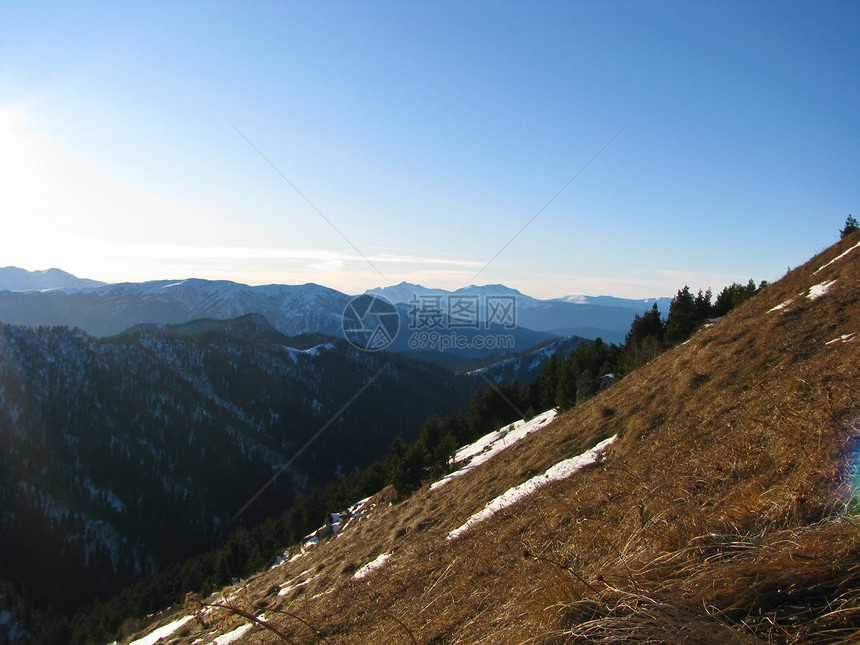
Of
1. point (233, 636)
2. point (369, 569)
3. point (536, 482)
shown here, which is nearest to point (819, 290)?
point (536, 482)

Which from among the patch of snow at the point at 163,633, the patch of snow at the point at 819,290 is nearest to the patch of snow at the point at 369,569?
the patch of snow at the point at 163,633

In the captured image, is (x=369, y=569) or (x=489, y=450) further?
(x=489, y=450)

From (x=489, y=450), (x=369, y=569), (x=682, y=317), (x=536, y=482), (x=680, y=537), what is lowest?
(x=489, y=450)

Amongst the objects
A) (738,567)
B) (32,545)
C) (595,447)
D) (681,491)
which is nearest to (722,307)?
(595,447)

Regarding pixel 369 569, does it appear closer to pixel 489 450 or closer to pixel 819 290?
pixel 489 450

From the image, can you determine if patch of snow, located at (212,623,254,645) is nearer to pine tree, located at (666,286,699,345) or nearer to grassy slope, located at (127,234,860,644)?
grassy slope, located at (127,234,860,644)

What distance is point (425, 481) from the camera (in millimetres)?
30547

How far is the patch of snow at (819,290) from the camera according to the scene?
59.3 ft

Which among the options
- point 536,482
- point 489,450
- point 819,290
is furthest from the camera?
point 489,450

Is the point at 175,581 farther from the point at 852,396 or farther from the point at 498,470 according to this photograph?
the point at 852,396

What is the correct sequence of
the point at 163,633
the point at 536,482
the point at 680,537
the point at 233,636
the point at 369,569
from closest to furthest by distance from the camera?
the point at 680,537, the point at 233,636, the point at 369,569, the point at 536,482, the point at 163,633

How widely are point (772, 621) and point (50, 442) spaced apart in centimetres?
→ 26282

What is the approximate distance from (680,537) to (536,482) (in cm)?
A: 1054

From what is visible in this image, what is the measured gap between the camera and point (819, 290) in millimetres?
18719
